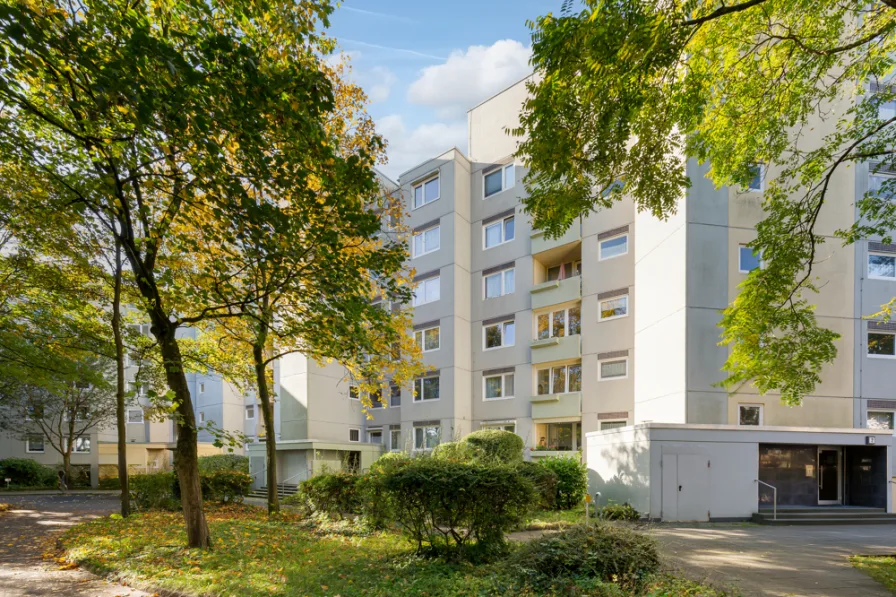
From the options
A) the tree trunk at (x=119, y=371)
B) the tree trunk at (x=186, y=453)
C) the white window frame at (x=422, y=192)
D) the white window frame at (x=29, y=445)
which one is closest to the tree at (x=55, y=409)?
the white window frame at (x=29, y=445)

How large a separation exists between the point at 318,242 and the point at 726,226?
1471cm

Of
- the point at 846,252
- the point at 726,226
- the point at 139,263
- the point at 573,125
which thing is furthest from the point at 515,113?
the point at 139,263

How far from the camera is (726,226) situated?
17.8 metres

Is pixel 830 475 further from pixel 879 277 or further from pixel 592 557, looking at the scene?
pixel 592 557

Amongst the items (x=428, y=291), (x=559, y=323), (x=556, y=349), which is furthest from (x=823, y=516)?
(x=428, y=291)

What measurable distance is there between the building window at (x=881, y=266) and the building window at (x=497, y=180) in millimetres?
14367

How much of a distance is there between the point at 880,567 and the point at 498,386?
719 inches

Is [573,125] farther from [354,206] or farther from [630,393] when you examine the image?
[630,393]

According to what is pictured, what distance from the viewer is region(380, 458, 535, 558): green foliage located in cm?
795

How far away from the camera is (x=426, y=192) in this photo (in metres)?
29.4

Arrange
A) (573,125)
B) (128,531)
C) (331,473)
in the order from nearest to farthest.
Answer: (573,125) → (128,531) → (331,473)

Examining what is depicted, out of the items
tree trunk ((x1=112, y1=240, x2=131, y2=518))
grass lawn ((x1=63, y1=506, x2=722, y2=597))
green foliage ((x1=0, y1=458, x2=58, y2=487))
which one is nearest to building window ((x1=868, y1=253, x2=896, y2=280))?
grass lawn ((x1=63, y1=506, x2=722, y2=597))

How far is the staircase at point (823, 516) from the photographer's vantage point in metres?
15.7

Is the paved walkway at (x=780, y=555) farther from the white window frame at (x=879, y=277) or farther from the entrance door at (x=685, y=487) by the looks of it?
the white window frame at (x=879, y=277)
